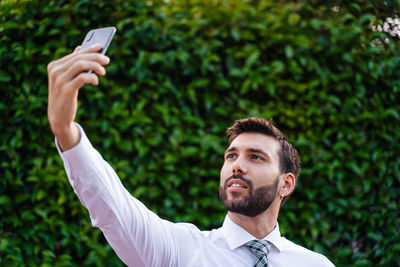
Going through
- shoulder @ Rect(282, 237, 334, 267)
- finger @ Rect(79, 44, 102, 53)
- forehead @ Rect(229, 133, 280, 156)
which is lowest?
shoulder @ Rect(282, 237, 334, 267)

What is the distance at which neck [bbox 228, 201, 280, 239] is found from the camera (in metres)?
2.45

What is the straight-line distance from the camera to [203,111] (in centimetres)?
355

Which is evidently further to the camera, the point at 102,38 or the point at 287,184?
the point at 287,184

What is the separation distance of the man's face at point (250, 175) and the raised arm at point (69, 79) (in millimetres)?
1096

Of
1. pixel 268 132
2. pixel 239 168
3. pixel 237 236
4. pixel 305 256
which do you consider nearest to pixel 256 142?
pixel 268 132

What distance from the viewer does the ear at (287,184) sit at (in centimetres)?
270

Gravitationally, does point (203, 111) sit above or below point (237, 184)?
above

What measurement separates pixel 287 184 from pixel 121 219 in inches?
48.4

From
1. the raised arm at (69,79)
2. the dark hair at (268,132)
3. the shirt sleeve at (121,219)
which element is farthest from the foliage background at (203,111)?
the raised arm at (69,79)

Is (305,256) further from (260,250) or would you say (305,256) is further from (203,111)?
(203,111)

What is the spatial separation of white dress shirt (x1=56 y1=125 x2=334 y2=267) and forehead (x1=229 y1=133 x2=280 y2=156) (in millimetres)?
423

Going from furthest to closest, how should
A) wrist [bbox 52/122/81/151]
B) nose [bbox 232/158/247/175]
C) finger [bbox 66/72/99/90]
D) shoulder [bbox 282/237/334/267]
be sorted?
1. shoulder [bbox 282/237/334/267]
2. nose [bbox 232/158/247/175]
3. wrist [bbox 52/122/81/151]
4. finger [bbox 66/72/99/90]

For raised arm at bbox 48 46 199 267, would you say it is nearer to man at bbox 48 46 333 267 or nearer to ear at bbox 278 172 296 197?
man at bbox 48 46 333 267

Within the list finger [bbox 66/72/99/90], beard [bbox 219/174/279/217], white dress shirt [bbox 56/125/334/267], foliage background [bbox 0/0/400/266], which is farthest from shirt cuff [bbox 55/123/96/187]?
foliage background [bbox 0/0/400/266]
